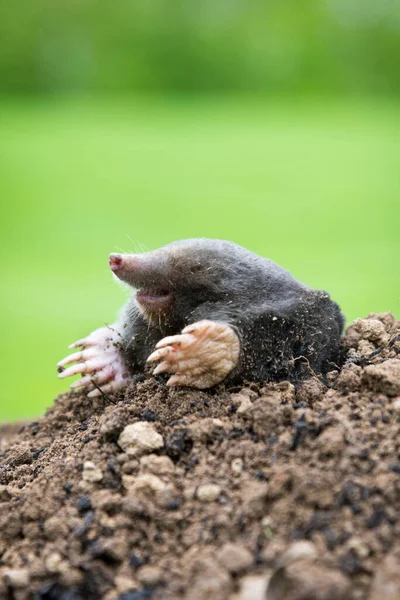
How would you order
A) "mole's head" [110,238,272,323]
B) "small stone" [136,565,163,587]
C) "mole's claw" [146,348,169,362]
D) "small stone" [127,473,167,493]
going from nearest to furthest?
"small stone" [136,565,163,587] → "small stone" [127,473,167,493] → "mole's claw" [146,348,169,362] → "mole's head" [110,238,272,323]

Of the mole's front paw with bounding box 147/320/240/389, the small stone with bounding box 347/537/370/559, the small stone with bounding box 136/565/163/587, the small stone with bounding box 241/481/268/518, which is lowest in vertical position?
the small stone with bounding box 347/537/370/559

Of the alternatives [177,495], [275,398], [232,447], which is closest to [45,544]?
[177,495]

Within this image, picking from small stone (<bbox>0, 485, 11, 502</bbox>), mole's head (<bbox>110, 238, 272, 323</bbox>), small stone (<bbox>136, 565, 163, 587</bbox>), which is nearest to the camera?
small stone (<bbox>136, 565, 163, 587</bbox>)

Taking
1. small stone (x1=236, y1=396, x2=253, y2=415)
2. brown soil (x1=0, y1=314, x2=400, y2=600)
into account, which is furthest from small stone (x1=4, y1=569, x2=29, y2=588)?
small stone (x1=236, y1=396, x2=253, y2=415)

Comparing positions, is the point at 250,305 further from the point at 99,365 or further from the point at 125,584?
the point at 125,584

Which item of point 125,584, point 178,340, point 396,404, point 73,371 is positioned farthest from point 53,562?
point 73,371

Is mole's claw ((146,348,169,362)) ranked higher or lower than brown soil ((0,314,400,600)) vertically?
higher

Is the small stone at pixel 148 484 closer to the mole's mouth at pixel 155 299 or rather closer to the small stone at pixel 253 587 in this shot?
the small stone at pixel 253 587

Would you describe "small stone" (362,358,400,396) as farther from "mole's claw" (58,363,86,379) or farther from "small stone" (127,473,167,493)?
"mole's claw" (58,363,86,379)
